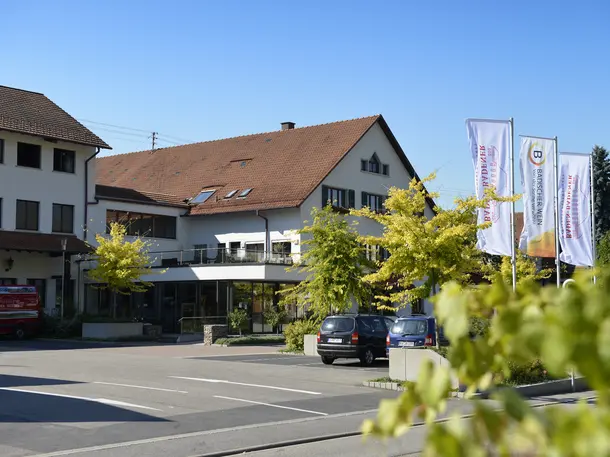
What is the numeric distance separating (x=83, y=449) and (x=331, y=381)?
10462 millimetres

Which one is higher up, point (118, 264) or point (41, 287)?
point (118, 264)

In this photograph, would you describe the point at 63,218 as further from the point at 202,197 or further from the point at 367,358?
the point at 367,358

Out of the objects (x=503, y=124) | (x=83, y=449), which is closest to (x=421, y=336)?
(x=503, y=124)

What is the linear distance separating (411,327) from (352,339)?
5.80ft

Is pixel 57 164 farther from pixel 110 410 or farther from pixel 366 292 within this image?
pixel 110 410

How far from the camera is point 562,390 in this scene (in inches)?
764

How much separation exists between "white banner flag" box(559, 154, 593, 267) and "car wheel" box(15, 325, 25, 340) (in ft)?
74.1

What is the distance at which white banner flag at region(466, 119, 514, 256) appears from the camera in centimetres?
2445

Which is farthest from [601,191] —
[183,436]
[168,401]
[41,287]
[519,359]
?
[519,359]

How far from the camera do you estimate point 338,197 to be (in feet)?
158

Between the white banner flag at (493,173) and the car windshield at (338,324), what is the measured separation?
4.60 metres

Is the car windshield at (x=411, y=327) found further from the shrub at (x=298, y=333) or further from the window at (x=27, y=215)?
the window at (x=27, y=215)

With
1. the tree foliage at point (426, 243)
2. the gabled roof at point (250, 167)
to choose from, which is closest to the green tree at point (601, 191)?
the gabled roof at point (250, 167)

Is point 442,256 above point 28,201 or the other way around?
the other way around
